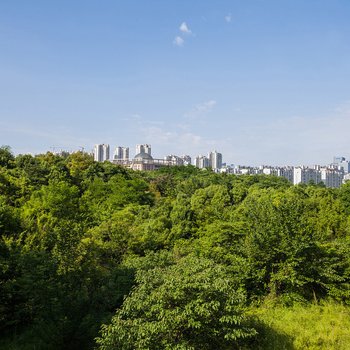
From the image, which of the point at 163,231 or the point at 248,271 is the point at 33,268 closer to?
the point at 248,271

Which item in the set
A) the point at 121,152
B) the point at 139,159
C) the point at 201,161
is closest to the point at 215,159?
the point at 201,161

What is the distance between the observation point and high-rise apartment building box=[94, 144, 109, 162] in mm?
141875

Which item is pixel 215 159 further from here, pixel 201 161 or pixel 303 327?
pixel 303 327

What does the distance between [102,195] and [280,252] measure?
57.7 ft

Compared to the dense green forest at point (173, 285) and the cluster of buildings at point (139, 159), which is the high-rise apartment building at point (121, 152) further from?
the dense green forest at point (173, 285)

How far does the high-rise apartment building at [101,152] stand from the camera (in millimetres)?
141875

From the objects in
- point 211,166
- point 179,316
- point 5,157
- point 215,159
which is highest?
point 215,159

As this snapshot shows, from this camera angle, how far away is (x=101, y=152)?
14312cm

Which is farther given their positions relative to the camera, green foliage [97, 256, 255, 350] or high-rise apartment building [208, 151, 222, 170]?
high-rise apartment building [208, 151, 222, 170]

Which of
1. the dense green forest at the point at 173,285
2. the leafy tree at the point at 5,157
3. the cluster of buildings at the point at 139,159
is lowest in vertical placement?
the dense green forest at the point at 173,285

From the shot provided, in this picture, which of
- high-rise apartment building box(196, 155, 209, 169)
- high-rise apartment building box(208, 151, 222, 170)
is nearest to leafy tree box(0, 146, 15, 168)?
high-rise apartment building box(196, 155, 209, 169)

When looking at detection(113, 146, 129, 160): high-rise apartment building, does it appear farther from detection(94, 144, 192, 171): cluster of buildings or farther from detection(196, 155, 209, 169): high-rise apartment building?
detection(196, 155, 209, 169): high-rise apartment building

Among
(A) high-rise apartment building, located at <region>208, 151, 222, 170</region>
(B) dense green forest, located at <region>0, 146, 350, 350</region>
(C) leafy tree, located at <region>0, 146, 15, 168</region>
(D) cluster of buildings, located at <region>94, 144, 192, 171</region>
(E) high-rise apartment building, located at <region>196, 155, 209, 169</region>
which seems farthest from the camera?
(A) high-rise apartment building, located at <region>208, 151, 222, 170</region>

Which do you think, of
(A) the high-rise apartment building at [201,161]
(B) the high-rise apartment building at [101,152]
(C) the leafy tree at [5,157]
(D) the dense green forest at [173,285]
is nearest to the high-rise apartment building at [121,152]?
(B) the high-rise apartment building at [101,152]
